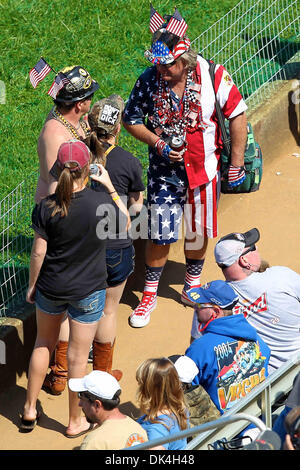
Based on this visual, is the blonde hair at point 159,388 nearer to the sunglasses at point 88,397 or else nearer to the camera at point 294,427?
the sunglasses at point 88,397

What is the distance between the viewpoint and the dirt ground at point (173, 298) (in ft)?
18.4

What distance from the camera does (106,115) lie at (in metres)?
5.30

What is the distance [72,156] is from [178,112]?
146cm

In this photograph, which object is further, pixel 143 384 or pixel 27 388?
pixel 27 388

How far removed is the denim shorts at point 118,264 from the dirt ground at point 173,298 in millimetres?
770

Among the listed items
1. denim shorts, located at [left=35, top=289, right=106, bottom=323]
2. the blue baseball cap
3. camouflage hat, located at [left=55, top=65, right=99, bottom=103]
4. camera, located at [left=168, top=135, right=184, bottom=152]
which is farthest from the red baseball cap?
camera, located at [left=168, top=135, right=184, bottom=152]

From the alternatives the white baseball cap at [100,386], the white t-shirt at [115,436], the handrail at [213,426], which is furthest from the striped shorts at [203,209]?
the handrail at [213,426]

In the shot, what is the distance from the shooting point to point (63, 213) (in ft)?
15.8

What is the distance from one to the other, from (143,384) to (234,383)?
0.59 meters

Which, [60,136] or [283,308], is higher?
[60,136]

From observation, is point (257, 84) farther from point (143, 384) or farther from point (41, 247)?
point (143, 384)

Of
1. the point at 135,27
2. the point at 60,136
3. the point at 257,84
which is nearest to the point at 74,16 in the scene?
the point at 135,27

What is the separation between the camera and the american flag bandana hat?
5770mm

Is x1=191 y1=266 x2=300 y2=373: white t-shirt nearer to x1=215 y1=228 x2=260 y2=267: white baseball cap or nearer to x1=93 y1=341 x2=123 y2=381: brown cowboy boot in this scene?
x1=215 y1=228 x2=260 y2=267: white baseball cap
